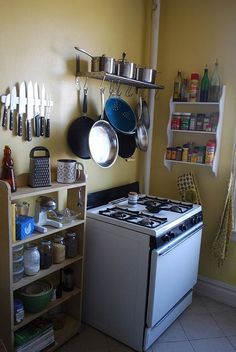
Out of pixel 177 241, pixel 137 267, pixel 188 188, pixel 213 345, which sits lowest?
pixel 213 345

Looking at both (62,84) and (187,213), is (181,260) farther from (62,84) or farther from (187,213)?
(62,84)

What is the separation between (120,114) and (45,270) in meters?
1.23

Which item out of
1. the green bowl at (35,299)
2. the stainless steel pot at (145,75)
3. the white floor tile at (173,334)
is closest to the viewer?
the green bowl at (35,299)

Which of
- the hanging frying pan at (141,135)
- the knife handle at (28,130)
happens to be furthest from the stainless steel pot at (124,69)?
the knife handle at (28,130)

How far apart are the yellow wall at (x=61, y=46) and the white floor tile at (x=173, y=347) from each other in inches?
45.5

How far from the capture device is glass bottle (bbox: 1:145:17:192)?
5.21ft

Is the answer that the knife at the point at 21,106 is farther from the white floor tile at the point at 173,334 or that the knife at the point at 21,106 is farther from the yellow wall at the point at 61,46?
the white floor tile at the point at 173,334

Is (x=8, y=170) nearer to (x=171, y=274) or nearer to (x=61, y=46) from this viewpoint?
(x=61, y=46)

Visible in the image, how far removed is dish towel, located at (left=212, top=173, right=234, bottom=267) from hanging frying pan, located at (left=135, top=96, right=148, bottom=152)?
72 centimetres

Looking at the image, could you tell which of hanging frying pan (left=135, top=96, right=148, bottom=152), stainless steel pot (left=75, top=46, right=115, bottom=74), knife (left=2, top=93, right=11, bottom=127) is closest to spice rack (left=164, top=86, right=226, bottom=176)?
hanging frying pan (left=135, top=96, right=148, bottom=152)

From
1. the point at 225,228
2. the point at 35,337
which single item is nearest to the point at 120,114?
the point at 225,228

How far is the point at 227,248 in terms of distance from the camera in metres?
2.45

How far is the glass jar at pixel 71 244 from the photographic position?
1.96m

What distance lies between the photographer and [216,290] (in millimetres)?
2564
